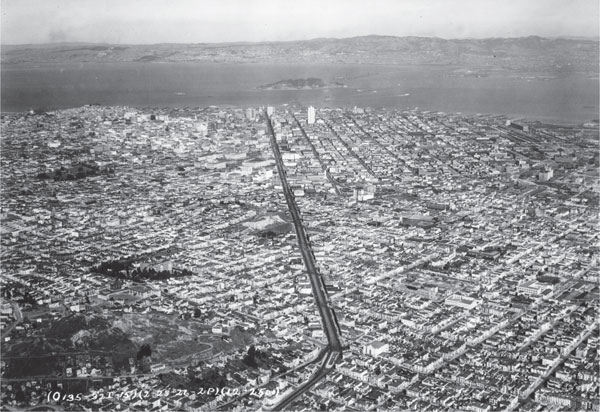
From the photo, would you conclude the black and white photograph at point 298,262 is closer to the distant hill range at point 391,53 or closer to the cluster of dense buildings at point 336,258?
the cluster of dense buildings at point 336,258

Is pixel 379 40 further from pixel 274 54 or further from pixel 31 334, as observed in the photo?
pixel 31 334

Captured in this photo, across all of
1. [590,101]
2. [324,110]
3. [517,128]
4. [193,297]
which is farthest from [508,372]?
[590,101]

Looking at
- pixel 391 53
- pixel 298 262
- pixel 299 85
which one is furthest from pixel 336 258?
pixel 391 53

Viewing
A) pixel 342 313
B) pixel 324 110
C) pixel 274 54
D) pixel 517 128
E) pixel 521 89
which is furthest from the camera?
pixel 274 54

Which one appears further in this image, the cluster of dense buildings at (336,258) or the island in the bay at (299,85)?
the island in the bay at (299,85)

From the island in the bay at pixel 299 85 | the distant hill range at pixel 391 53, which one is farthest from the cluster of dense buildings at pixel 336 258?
the island in the bay at pixel 299 85

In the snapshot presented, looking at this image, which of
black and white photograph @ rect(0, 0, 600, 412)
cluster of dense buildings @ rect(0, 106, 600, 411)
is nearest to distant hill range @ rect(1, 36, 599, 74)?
black and white photograph @ rect(0, 0, 600, 412)
